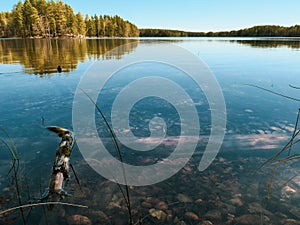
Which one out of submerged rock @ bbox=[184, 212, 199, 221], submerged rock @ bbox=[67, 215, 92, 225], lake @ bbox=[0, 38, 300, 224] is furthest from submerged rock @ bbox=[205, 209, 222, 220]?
submerged rock @ bbox=[67, 215, 92, 225]

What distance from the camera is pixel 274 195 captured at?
3.92 m

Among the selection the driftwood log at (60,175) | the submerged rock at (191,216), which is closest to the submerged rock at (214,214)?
the submerged rock at (191,216)

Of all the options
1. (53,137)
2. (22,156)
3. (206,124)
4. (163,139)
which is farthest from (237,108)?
(22,156)

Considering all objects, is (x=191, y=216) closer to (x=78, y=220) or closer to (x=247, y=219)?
(x=247, y=219)

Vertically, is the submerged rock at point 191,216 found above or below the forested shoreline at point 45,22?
below

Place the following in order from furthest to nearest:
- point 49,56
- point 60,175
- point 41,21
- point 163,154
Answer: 1. point 41,21
2. point 49,56
3. point 163,154
4. point 60,175

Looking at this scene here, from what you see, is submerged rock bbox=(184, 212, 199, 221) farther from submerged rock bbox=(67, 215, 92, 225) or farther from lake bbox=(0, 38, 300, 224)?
submerged rock bbox=(67, 215, 92, 225)

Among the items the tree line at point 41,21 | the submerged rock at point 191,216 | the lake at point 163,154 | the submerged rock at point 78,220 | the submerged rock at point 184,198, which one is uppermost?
the tree line at point 41,21

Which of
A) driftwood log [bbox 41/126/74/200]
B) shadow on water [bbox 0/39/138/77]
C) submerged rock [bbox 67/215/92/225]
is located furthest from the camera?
shadow on water [bbox 0/39/138/77]

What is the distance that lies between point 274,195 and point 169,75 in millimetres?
12658

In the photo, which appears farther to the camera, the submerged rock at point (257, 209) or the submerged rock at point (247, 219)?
the submerged rock at point (257, 209)

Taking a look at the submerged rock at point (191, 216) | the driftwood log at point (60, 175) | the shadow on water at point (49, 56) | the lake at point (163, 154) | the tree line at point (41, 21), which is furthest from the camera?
the tree line at point (41, 21)

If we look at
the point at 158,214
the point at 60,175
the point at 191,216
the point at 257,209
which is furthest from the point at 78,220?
the point at 257,209

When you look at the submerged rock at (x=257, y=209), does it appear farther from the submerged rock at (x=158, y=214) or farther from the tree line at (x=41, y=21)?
the tree line at (x=41, y=21)
